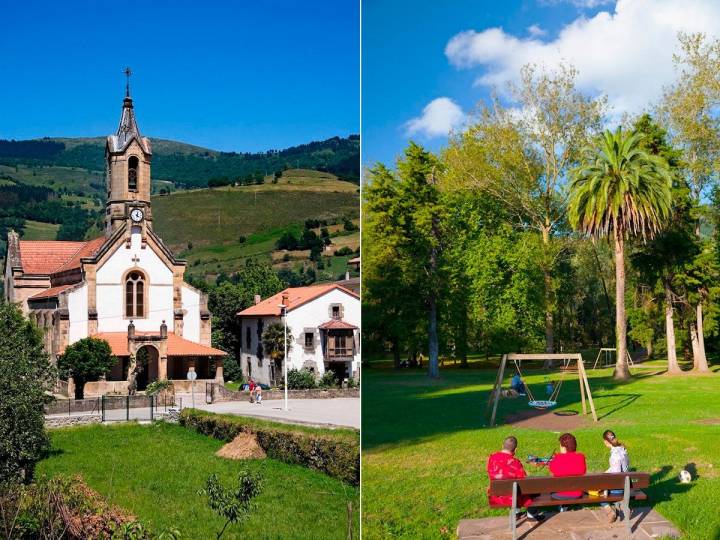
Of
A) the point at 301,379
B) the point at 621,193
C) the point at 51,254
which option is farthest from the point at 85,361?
the point at 621,193

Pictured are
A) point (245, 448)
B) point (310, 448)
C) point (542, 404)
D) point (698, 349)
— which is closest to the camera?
point (245, 448)

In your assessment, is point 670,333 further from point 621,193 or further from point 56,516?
point 56,516

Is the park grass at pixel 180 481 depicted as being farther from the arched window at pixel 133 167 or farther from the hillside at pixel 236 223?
the arched window at pixel 133 167

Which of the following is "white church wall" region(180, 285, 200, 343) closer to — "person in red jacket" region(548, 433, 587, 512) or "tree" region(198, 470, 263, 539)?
"tree" region(198, 470, 263, 539)

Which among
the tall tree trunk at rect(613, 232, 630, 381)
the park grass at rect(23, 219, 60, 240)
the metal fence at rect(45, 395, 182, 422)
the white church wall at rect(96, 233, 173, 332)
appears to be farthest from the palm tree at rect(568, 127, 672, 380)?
the park grass at rect(23, 219, 60, 240)

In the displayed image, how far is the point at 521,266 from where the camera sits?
9523 millimetres

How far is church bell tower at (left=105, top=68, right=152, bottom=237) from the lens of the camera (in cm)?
617

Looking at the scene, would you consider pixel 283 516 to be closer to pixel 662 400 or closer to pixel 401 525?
pixel 401 525

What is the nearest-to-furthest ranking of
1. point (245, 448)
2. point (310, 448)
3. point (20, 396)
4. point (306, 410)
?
1. point (20, 396)
2. point (306, 410)
3. point (245, 448)
4. point (310, 448)

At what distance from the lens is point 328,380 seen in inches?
278

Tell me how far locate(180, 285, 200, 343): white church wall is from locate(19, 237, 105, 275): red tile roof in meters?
0.75

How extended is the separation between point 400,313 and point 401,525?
292 centimetres

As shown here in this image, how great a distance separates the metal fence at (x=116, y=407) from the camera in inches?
239

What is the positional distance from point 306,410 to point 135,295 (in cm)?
181
